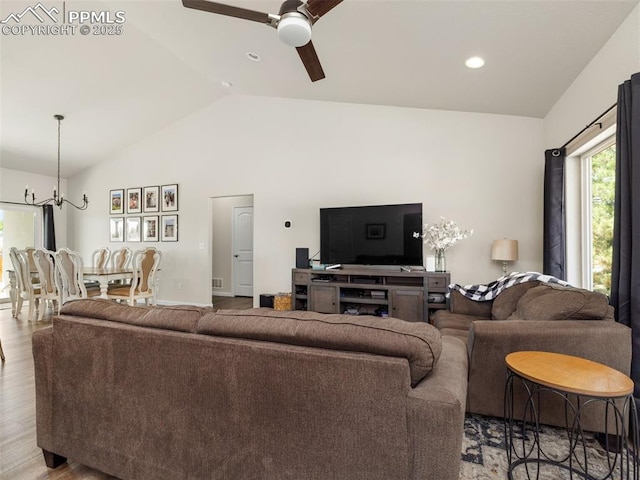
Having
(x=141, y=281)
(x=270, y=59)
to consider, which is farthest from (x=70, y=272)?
(x=270, y=59)

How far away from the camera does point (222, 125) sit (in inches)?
217

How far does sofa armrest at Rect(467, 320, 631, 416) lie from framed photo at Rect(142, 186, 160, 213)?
5.90m

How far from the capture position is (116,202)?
644 centimetres

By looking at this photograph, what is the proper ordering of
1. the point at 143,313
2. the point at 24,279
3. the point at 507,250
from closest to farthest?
the point at 143,313 → the point at 507,250 → the point at 24,279

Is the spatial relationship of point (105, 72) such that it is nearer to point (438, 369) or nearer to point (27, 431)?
point (27, 431)

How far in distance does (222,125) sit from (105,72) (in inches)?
68.8

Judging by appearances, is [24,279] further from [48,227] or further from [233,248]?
[233,248]

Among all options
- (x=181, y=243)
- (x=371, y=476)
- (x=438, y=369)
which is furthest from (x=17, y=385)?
(x=181, y=243)

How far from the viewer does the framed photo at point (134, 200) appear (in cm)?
622

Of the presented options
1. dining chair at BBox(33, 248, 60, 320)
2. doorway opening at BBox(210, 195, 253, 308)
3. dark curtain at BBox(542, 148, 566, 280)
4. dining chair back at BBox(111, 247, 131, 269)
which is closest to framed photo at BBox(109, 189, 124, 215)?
dining chair back at BBox(111, 247, 131, 269)

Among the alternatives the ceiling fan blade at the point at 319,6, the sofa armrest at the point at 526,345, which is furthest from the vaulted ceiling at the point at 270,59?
the sofa armrest at the point at 526,345

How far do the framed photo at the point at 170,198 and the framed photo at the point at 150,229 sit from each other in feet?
1.06

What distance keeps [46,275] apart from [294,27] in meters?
4.72

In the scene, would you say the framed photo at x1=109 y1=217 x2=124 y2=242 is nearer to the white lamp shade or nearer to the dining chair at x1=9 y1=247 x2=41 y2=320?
the dining chair at x1=9 y1=247 x2=41 y2=320
